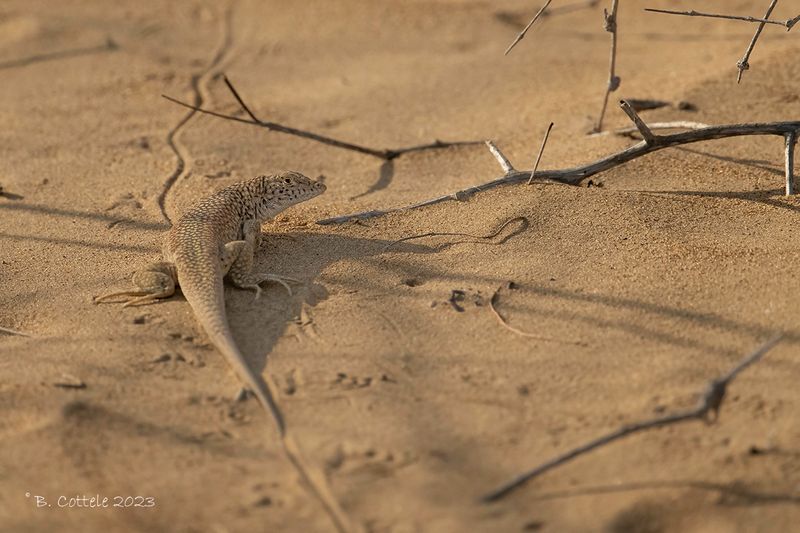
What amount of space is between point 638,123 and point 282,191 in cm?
203

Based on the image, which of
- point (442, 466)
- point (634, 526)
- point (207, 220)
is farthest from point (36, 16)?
point (634, 526)

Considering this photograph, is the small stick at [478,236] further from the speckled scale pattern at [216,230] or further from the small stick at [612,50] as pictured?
the small stick at [612,50]

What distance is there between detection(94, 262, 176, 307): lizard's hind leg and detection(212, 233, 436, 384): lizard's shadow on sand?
0.29 meters

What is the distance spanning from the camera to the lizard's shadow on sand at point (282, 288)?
13.4 feet

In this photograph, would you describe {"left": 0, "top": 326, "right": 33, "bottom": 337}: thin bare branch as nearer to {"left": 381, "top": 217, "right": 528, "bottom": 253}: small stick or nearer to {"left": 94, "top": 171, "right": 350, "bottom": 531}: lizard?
{"left": 94, "top": 171, "right": 350, "bottom": 531}: lizard

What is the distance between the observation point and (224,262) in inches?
179

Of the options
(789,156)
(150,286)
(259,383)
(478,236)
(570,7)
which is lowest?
(259,383)

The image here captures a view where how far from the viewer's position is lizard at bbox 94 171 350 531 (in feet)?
12.2

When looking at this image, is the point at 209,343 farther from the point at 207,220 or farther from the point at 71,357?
the point at 207,220

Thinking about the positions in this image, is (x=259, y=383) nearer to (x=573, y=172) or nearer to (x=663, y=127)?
(x=573, y=172)

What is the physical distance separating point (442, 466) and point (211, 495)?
829mm

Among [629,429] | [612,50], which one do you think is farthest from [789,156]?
[629,429]

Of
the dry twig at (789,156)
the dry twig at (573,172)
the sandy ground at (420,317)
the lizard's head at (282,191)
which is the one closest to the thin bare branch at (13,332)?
the sandy ground at (420,317)

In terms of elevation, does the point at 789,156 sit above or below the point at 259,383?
above
